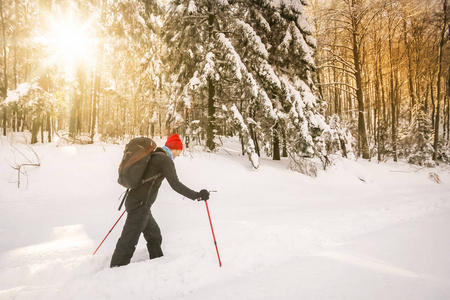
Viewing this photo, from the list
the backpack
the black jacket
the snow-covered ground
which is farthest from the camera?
the black jacket

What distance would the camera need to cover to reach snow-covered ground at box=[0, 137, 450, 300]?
2.92m

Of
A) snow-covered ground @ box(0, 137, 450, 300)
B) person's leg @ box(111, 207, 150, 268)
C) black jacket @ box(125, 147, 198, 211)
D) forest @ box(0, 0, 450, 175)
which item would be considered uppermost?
forest @ box(0, 0, 450, 175)

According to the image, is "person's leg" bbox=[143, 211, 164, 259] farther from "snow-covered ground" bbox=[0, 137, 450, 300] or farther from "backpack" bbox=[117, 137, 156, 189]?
"backpack" bbox=[117, 137, 156, 189]

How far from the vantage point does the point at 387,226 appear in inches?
210

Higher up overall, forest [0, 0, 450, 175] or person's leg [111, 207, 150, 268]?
forest [0, 0, 450, 175]

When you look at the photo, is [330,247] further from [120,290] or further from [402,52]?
[402,52]

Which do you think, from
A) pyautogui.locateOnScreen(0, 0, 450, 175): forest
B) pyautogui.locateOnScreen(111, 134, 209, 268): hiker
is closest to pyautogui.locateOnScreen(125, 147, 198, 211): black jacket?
pyautogui.locateOnScreen(111, 134, 209, 268): hiker

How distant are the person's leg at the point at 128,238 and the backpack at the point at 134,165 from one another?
0.46m

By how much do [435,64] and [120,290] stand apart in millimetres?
23659

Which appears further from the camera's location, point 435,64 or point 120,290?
point 435,64

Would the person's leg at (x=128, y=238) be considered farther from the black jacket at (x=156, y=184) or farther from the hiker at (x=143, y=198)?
the black jacket at (x=156, y=184)

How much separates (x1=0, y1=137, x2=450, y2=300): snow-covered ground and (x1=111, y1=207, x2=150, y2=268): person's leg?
0.16 metres

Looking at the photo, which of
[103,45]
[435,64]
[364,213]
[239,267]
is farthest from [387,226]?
[435,64]

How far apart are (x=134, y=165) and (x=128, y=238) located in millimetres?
1039
